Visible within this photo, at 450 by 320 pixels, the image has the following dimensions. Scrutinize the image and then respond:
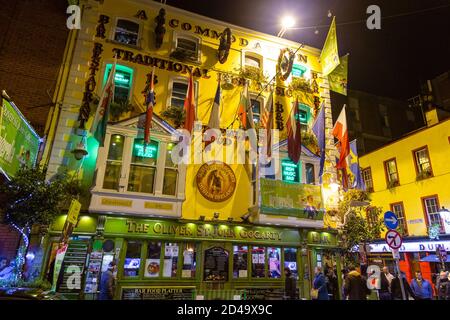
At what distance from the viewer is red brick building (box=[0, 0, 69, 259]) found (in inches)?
490

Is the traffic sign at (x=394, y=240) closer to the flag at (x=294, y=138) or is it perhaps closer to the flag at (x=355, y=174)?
the flag at (x=294, y=138)

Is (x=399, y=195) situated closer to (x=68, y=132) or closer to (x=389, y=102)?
(x=389, y=102)

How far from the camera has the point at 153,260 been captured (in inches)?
479

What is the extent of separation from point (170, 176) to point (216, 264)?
4.39 m

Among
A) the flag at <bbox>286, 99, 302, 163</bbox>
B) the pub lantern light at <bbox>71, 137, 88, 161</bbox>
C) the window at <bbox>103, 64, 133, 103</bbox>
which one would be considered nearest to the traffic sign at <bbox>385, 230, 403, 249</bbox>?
the flag at <bbox>286, 99, 302, 163</bbox>

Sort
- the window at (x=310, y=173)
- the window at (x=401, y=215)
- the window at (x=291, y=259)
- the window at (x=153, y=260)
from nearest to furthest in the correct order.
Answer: the window at (x=153, y=260)
the window at (x=291, y=259)
the window at (x=310, y=173)
the window at (x=401, y=215)

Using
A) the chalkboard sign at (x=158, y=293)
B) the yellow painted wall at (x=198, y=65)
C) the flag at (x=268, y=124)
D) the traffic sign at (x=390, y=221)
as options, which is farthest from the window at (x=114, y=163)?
the traffic sign at (x=390, y=221)

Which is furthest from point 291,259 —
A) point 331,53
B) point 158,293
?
point 331,53

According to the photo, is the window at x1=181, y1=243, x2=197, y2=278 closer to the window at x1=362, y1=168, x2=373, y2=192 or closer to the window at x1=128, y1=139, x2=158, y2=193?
the window at x1=128, y1=139, x2=158, y2=193

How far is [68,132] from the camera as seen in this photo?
41.4ft

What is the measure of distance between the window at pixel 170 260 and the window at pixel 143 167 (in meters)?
2.56

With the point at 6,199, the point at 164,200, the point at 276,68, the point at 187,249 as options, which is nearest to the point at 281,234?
the point at 187,249

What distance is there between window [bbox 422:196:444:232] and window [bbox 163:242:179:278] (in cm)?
2090

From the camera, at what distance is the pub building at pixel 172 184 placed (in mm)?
11711
